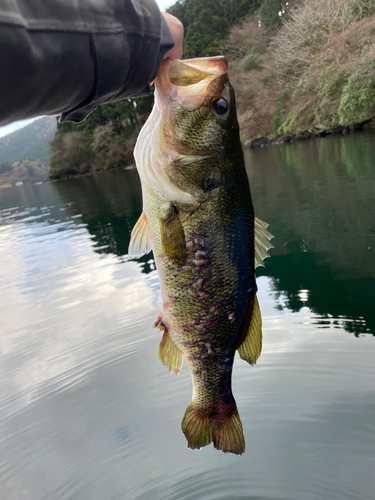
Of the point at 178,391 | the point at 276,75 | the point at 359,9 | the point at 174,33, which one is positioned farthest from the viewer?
the point at 276,75

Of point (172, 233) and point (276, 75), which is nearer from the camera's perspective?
point (172, 233)

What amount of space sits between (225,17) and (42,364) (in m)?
63.8

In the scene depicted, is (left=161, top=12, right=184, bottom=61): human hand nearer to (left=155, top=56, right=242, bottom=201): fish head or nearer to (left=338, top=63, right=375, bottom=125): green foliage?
(left=155, top=56, right=242, bottom=201): fish head

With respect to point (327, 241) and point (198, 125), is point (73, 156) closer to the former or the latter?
point (327, 241)

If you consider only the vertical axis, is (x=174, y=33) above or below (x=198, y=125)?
above

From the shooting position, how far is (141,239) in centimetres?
207

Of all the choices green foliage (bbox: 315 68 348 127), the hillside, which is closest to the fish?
the hillside

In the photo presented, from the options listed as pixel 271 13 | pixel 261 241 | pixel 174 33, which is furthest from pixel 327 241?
pixel 271 13

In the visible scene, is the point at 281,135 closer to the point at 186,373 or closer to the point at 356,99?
the point at 356,99

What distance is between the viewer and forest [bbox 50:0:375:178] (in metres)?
23.8

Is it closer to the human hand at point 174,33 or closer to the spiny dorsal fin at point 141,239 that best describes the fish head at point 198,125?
the human hand at point 174,33

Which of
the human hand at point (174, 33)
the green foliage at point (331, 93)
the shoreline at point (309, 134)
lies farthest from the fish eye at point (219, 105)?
the shoreline at point (309, 134)

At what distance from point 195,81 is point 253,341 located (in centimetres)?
124

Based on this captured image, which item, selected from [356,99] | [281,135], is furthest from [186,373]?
[281,135]
